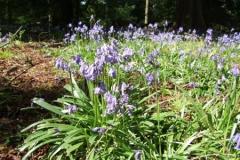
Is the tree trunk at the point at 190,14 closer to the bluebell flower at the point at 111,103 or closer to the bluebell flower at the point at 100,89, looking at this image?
the bluebell flower at the point at 100,89

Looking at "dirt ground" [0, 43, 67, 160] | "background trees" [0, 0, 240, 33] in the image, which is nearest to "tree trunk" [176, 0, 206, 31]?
"background trees" [0, 0, 240, 33]

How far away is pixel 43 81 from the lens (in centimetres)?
632

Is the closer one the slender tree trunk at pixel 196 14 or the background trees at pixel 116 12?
the slender tree trunk at pixel 196 14

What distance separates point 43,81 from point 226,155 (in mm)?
3447

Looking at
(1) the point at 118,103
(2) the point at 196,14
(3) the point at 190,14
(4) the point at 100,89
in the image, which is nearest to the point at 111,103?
(1) the point at 118,103

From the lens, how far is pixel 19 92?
5637 mm

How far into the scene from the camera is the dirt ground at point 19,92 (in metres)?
4.31

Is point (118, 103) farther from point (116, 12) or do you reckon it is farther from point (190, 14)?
point (116, 12)

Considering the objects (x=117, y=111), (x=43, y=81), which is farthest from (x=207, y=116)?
(x=43, y=81)

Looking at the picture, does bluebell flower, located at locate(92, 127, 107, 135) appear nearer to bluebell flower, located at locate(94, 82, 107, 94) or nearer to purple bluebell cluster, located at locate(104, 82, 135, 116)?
purple bluebell cluster, located at locate(104, 82, 135, 116)

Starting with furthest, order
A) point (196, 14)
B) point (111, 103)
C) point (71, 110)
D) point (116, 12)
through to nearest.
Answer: point (116, 12)
point (196, 14)
point (71, 110)
point (111, 103)

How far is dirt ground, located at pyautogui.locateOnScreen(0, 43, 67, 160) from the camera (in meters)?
4.31

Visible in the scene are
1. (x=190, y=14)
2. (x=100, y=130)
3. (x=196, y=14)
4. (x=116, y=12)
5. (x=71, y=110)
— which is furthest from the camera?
(x=116, y=12)

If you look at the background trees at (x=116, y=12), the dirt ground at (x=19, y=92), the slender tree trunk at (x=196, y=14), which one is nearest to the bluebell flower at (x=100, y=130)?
the dirt ground at (x=19, y=92)
